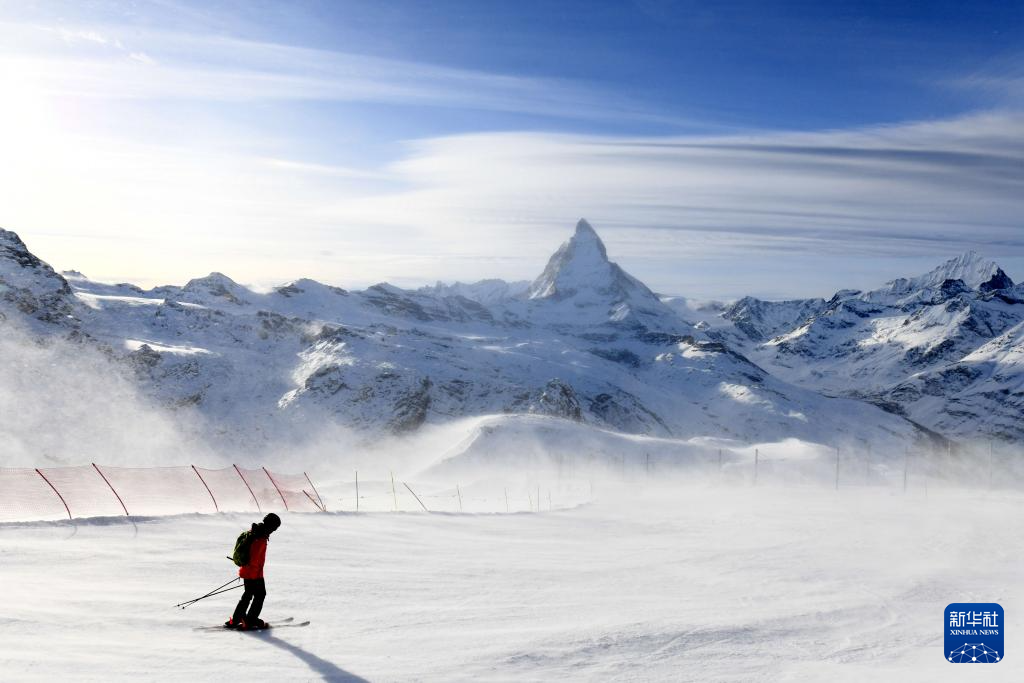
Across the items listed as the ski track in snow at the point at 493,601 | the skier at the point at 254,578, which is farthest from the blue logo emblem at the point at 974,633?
the skier at the point at 254,578

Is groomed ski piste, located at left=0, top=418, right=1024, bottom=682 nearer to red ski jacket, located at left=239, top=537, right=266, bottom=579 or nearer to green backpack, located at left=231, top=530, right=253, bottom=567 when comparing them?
red ski jacket, located at left=239, top=537, right=266, bottom=579

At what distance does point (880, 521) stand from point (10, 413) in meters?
130

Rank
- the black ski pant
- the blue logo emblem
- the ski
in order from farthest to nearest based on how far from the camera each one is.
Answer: the blue logo emblem, the ski, the black ski pant

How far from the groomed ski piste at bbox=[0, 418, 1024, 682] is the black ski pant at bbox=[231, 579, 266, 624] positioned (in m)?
0.42

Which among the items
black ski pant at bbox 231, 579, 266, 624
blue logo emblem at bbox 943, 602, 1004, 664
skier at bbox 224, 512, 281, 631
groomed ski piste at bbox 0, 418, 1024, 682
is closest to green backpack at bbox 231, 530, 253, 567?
skier at bbox 224, 512, 281, 631

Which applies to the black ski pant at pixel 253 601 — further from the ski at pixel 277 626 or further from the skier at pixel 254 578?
the ski at pixel 277 626

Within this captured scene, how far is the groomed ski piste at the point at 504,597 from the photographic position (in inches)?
502

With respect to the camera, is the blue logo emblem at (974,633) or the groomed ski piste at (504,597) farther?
the blue logo emblem at (974,633)

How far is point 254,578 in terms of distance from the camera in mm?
13922

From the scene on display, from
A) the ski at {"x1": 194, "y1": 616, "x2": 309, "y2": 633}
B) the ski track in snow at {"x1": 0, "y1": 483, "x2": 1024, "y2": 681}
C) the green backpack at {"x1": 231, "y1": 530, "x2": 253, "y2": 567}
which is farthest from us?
the ski at {"x1": 194, "y1": 616, "x2": 309, "y2": 633}

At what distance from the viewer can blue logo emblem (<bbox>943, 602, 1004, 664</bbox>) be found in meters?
14.4

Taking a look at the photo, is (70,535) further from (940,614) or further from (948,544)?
(948,544)

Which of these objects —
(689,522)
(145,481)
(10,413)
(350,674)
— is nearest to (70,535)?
(145,481)

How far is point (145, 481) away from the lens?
29.1m
